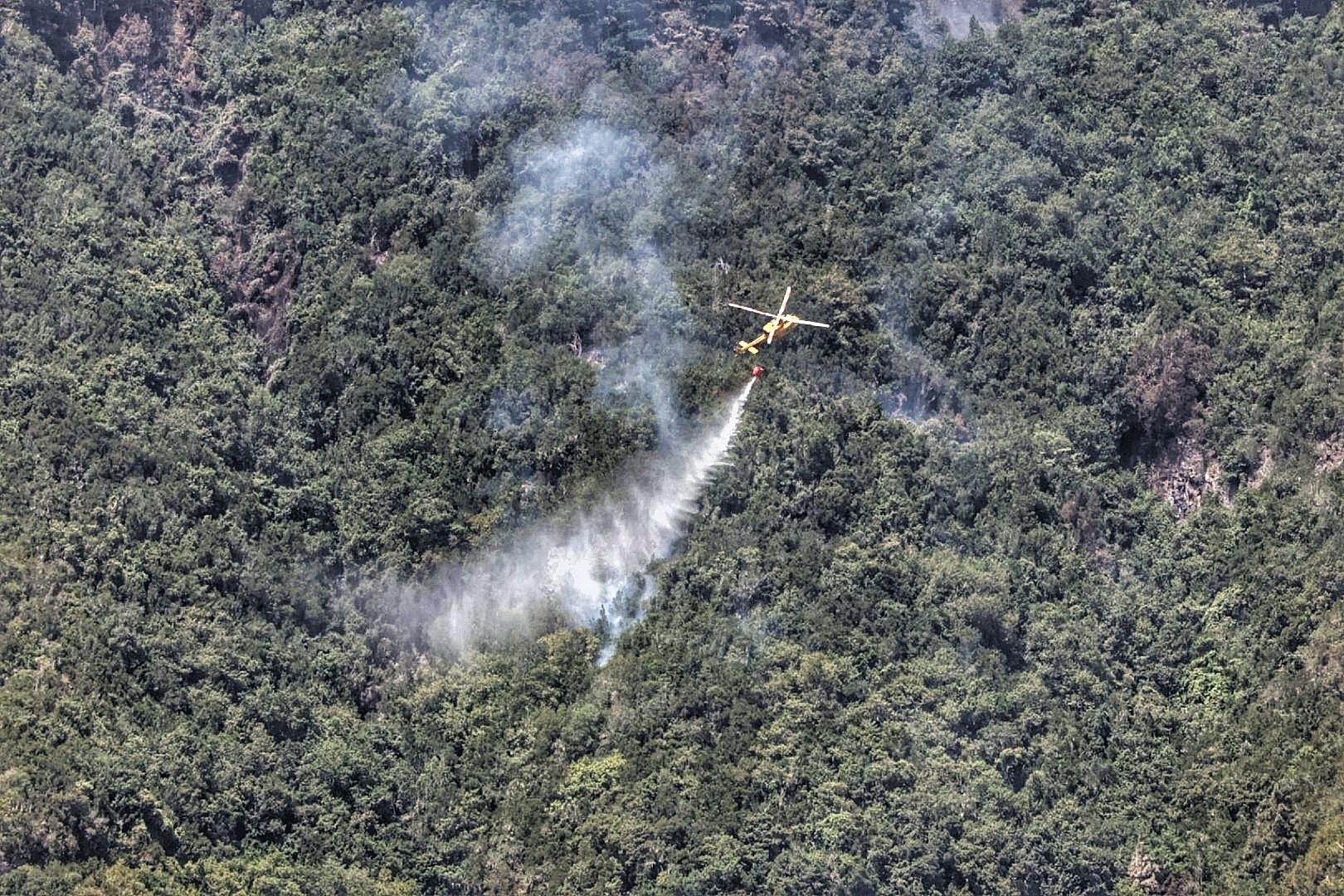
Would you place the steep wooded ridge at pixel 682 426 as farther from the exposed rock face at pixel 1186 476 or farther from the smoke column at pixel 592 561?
the smoke column at pixel 592 561

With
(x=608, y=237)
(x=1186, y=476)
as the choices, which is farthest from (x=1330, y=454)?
(x=608, y=237)

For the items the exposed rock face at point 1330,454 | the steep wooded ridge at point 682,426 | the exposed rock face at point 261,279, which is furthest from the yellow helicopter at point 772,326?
the exposed rock face at point 1330,454

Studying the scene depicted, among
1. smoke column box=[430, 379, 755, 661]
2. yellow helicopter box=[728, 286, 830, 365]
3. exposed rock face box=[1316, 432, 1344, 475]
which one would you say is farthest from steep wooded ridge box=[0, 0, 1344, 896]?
yellow helicopter box=[728, 286, 830, 365]

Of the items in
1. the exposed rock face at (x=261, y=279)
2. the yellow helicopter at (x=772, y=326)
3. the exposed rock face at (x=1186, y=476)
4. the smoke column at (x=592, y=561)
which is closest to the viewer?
the smoke column at (x=592, y=561)

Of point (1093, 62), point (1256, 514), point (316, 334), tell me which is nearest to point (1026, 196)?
point (1093, 62)

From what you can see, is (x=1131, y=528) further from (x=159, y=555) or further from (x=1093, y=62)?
(x=159, y=555)

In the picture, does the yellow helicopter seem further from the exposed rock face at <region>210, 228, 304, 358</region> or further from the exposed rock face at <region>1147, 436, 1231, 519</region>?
the exposed rock face at <region>210, 228, 304, 358</region>
